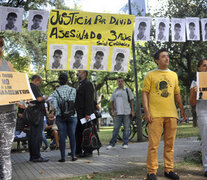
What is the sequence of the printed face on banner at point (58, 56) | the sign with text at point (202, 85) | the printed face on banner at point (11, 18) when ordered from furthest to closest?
the printed face on banner at point (11, 18) → the printed face on banner at point (58, 56) → the sign with text at point (202, 85)

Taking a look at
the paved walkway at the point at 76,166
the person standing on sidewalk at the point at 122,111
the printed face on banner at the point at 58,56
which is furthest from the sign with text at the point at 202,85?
the person standing on sidewalk at the point at 122,111

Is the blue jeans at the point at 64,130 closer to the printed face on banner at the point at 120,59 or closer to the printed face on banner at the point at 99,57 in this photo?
the printed face on banner at the point at 99,57

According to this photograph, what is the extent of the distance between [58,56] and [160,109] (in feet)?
9.24

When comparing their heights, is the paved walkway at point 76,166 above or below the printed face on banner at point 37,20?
below

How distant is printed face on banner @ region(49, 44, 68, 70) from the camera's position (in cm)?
618

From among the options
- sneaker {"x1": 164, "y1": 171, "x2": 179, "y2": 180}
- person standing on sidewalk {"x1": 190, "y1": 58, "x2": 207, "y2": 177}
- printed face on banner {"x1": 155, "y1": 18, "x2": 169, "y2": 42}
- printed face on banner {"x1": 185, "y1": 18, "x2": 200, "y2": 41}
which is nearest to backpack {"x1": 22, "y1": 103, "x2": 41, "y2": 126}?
sneaker {"x1": 164, "y1": 171, "x2": 179, "y2": 180}

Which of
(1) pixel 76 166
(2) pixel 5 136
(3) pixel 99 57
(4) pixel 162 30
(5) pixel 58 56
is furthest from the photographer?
(4) pixel 162 30

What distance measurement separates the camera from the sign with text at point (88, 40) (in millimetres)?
6262

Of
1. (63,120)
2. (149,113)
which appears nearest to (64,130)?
(63,120)

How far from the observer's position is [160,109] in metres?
4.50

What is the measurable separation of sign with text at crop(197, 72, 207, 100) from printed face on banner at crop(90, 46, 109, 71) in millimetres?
2500

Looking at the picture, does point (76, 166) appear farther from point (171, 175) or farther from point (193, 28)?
point (193, 28)

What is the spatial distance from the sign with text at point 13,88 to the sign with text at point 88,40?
7.96 feet

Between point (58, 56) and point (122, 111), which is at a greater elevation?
point (58, 56)
